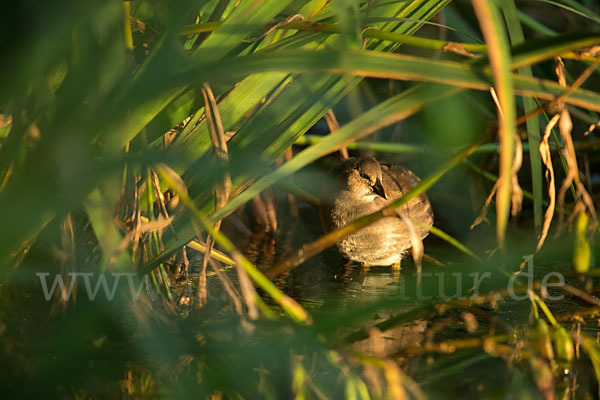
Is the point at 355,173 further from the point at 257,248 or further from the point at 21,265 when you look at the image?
the point at 21,265

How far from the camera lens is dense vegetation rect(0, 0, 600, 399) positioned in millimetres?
1141

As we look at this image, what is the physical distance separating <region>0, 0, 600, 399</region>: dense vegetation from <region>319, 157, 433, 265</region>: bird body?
72 cm

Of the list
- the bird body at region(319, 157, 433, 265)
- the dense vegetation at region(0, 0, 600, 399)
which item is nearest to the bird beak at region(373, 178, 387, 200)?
the bird body at region(319, 157, 433, 265)

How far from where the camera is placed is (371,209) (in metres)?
3.14

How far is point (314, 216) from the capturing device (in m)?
3.96

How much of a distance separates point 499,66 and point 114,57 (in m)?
0.75

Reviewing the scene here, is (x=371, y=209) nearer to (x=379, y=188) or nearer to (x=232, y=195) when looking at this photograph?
(x=379, y=188)

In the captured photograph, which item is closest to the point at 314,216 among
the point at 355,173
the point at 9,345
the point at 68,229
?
the point at 355,173

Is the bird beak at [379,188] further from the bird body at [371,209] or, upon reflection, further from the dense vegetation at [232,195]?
the dense vegetation at [232,195]

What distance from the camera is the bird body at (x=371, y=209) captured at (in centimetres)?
Answer: 290

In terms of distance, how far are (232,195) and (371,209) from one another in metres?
1.39

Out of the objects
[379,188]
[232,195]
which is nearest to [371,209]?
[379,188]

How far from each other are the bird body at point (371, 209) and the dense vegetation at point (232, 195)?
2.36ft

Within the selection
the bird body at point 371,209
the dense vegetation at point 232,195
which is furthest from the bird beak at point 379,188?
the dense vegetation at point 232,195
